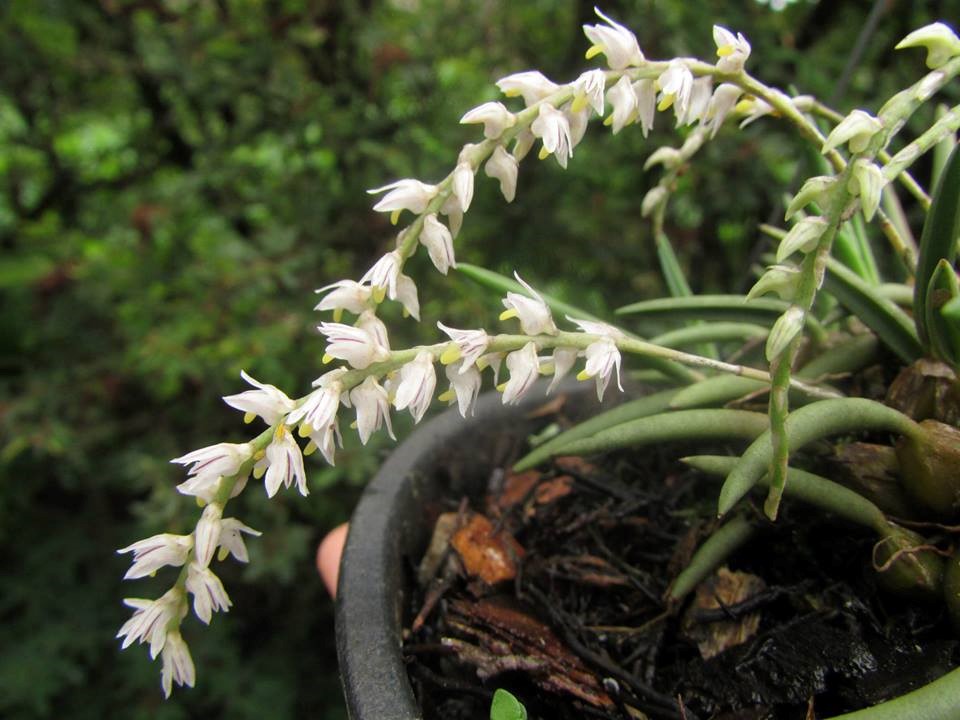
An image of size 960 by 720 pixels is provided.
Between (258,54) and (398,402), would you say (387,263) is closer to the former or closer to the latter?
(398,402)

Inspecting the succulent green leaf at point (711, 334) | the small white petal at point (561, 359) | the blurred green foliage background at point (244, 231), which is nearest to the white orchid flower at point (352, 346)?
the small white petal at point (561, 359)

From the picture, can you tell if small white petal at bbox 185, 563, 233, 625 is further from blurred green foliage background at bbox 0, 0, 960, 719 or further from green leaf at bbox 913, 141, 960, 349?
blurred green foliage background at bbox 0, 0, 960, 719

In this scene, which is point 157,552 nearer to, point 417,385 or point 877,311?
point 417,385

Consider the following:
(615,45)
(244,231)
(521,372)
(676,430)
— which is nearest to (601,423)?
(676,430)

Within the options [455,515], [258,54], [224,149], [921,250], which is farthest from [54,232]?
A: [921,250]

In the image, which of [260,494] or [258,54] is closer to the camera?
[260,494]
